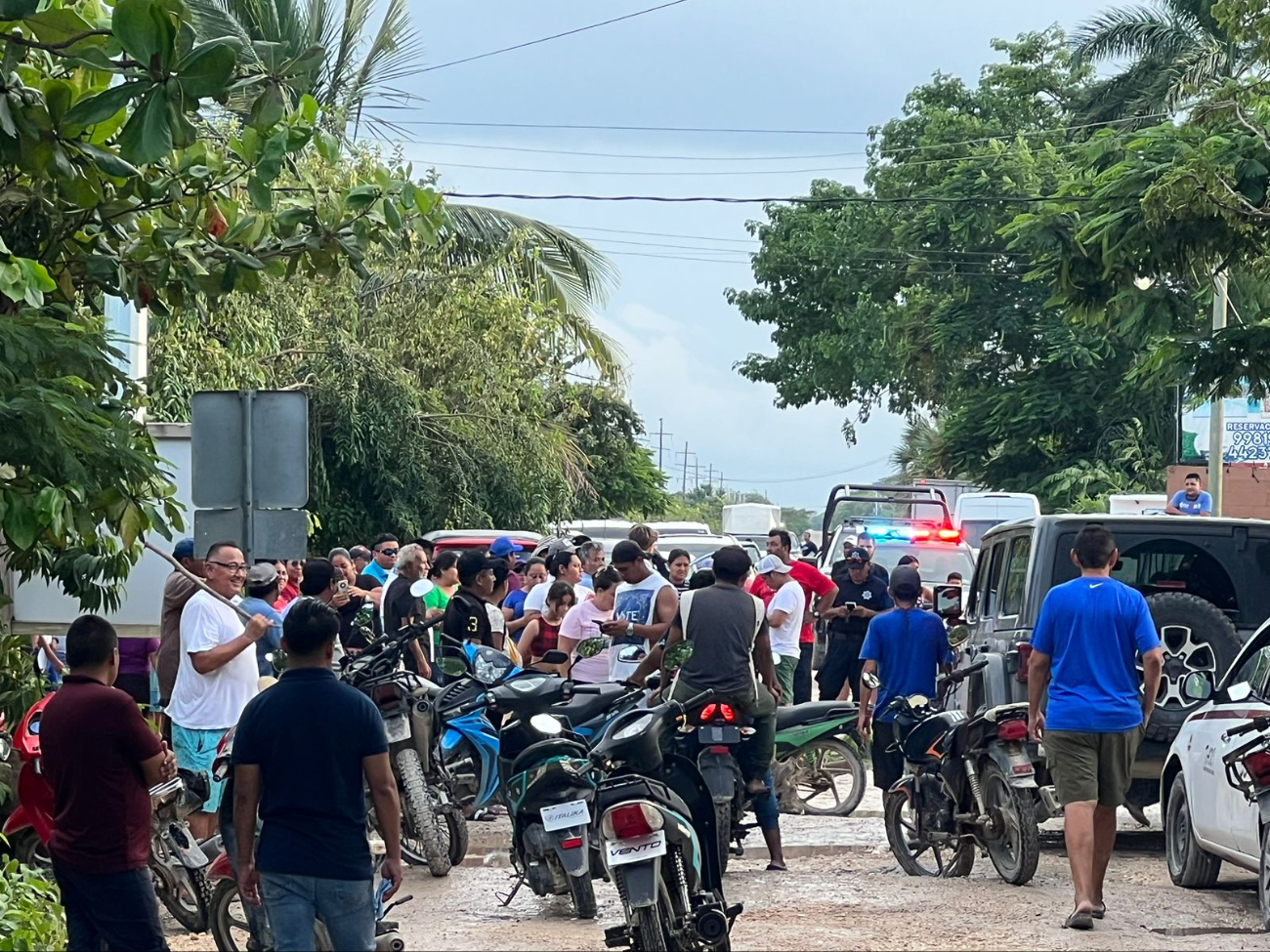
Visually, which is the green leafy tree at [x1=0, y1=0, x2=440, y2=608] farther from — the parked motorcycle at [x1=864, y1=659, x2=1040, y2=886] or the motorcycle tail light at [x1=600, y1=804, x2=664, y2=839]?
the parked motorcycle at [x1=864, y1=659, x2=1040, y2=886]

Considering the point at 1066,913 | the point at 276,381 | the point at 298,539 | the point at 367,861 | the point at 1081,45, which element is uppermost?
the point at 1081,45

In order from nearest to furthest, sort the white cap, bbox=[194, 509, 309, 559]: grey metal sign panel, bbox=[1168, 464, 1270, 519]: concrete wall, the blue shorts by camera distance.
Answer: the blue shorts < bbox=[194, 509, 309, 559]: grey metal sign panel < the white cap < bbox=[1168, 464, 1270, 519]: concrete wall

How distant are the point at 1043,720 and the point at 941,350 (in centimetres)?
3143

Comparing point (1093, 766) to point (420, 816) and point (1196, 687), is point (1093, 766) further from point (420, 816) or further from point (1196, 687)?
point (420, 816)

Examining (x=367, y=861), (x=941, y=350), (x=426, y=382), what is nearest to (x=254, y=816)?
(x=367, y=861)

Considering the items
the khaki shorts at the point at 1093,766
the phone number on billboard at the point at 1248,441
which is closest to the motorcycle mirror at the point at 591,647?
the khaki shorts at the point at 1093,766

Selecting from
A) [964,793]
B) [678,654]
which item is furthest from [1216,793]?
[678,654]

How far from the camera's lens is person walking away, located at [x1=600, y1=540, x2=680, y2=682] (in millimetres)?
11695

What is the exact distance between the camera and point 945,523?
86.6 ft

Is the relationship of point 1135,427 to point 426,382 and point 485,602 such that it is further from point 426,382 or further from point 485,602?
point 485,602

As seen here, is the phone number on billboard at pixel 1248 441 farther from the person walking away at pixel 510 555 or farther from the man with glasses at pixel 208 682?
the man with glasses at pixel 208 682

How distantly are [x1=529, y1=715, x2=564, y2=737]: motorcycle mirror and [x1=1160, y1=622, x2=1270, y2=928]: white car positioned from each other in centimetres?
324

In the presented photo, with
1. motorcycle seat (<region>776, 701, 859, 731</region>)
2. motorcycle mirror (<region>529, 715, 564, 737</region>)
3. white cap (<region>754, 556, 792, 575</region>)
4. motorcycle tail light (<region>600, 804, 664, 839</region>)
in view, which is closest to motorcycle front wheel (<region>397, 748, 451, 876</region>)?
motorcycle mirror (<region>529, 715, 564, 737</region>)

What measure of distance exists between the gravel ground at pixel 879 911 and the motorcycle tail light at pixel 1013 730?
0.81 metres
